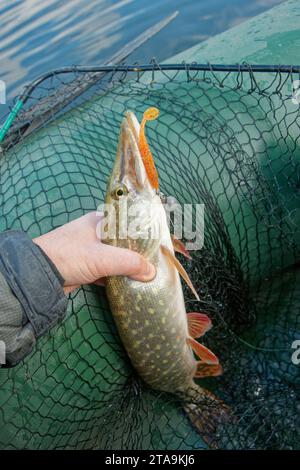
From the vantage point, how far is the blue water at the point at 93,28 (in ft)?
20.0

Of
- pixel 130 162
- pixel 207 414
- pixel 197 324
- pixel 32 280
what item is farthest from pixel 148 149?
pixel 207 414

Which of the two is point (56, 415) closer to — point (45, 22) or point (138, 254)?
point (138, 254)

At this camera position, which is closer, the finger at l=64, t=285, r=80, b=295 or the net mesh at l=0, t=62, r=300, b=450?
the finger at l=64, t=285, r=80, b=295

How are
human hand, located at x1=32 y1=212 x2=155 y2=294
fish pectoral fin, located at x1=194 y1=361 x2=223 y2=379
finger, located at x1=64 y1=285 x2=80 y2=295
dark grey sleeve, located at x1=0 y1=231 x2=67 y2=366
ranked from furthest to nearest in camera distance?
Answer: fish pectoral fin, located at x1=194 y1=361 x2=223 y2=379, finger, located at x1=64 y1=285 x2=80 y2=295, human hand, located at x1=32 y1=212 x2=155 y2=294, dark grey sleeve, located at x1=0 y1=231 x2=67 y2=366

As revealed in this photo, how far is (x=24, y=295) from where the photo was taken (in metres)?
1.60

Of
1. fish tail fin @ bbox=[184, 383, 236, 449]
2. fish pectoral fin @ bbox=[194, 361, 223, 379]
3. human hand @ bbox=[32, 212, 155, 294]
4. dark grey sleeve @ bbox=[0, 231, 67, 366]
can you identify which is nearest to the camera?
dark grey sleeve @ bbox=[0, 231, 67, 366]

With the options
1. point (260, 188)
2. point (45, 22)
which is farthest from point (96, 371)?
point (45, 22)

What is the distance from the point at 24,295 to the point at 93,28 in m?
6.08

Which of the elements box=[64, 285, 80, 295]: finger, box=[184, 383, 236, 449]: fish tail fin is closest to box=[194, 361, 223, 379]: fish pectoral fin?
box=[184, 383, 236, 449]: fish tail fin

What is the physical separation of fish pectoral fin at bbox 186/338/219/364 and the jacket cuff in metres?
0.73

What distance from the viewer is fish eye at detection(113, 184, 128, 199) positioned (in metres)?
1.93

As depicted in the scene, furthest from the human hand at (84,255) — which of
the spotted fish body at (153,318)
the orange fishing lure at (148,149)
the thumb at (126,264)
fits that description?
the orange fishing lure at (148,149)

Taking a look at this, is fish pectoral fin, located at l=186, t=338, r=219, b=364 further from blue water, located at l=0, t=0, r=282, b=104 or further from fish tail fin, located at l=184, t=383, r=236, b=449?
blue water, located at l=0, t=0, r=282, b=104

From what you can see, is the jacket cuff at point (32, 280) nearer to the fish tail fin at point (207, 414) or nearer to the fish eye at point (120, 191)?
the fish eye at point (120, 191)
